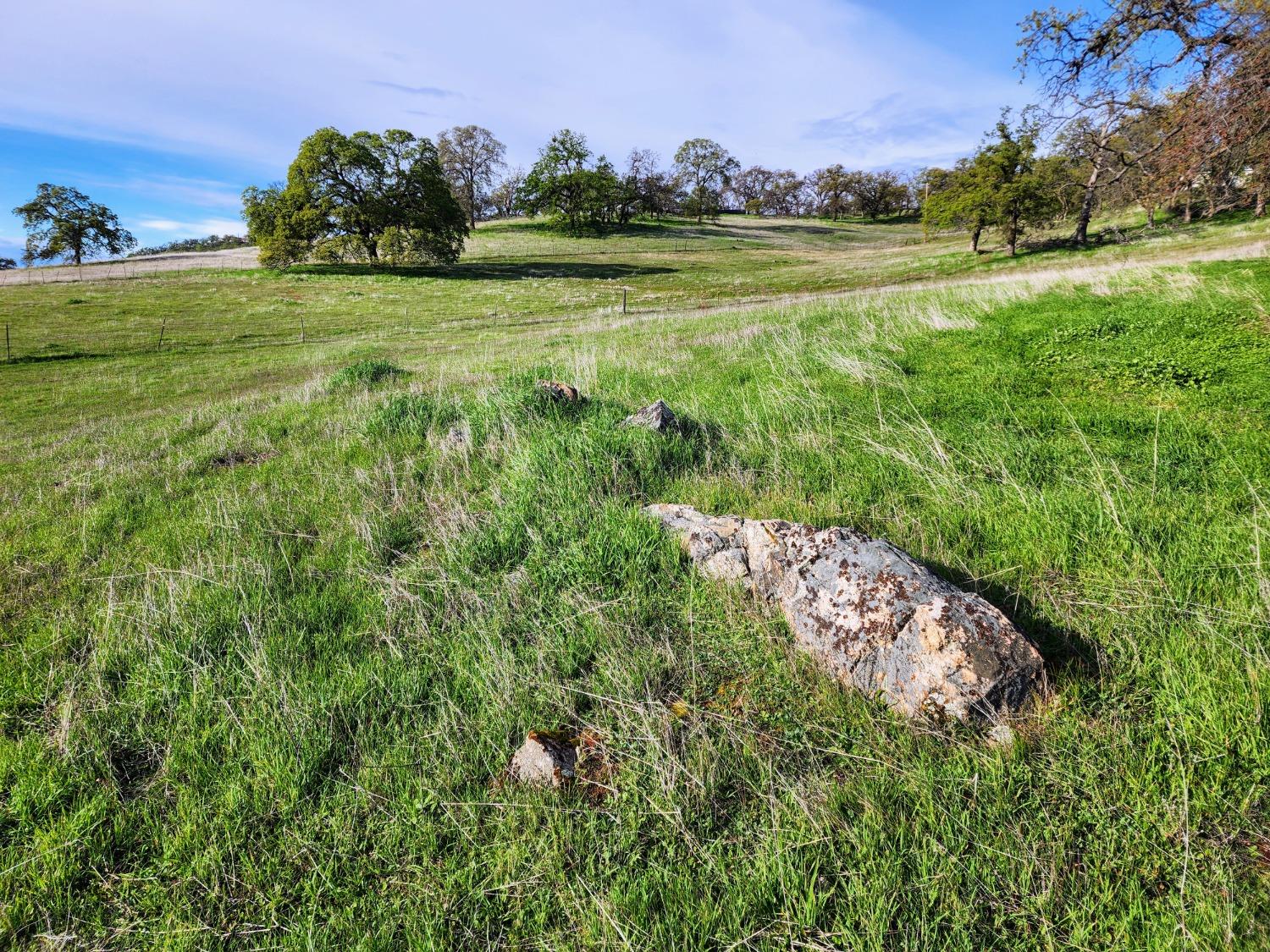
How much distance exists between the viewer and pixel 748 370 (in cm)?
883

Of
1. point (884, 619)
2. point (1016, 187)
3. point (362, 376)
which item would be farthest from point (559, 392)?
point (1016, 187)

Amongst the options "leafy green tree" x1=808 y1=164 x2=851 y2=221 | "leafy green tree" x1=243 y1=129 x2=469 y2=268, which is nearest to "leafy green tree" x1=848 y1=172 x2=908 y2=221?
"leafy green tree" x1=808 y1=164 x2=851 y2=221

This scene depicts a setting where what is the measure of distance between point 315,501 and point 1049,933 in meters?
6.19

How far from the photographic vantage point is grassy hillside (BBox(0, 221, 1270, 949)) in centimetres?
190

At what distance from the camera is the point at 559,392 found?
734 cm

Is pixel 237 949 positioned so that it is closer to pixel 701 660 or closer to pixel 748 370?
pixel 701 660

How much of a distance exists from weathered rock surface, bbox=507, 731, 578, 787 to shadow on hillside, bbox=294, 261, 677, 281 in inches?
1994

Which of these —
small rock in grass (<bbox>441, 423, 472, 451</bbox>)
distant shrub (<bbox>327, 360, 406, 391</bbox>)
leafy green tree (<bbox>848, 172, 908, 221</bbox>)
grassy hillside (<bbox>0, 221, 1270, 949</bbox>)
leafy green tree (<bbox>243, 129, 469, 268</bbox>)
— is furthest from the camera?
leafy green tree (<bbox>848, 172, 908, 221</bbox>)

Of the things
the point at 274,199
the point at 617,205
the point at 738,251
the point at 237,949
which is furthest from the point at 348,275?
Result: the point at 237,949

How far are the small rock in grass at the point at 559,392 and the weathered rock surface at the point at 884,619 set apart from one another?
419 centimetres

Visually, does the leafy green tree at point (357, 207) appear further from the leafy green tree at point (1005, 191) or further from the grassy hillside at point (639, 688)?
the grassy hillside at point (639, 688)

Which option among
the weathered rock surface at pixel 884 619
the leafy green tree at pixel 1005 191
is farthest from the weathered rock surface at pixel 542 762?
the leafy green tree at pixel 1005 191

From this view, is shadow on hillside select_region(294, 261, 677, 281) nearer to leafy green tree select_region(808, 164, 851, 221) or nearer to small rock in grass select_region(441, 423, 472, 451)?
small rock in grass select_region(441, 423, 472, 451)

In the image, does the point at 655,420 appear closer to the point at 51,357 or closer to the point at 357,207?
the point at 51,357
